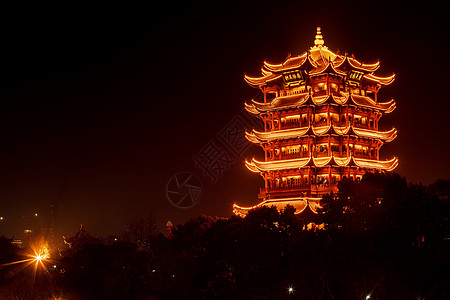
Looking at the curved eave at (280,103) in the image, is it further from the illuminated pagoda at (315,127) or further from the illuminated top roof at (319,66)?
the illuminated top roof at (319,66)

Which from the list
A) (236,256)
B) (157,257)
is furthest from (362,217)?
(157,257)

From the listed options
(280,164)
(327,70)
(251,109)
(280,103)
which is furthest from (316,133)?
(251,109)

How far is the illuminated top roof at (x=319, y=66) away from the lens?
49125 mm

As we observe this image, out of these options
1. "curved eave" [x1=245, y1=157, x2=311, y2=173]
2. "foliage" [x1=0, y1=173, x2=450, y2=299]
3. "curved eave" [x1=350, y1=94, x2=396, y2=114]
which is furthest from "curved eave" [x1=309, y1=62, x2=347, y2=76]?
"foliage" [x1=0, y1=173, x2=450, y2=299]

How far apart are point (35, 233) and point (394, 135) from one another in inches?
2360

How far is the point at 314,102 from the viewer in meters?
48.2

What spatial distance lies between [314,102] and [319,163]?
4987 millimetres

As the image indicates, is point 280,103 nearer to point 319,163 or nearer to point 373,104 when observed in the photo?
point 319,163

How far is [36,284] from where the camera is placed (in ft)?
136

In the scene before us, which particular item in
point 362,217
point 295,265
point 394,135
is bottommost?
point 295,265

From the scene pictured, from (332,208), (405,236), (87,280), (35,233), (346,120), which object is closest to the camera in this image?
(405,236)

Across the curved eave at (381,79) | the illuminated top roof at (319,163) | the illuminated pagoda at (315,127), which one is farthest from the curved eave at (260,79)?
the curved eave at (381,79)

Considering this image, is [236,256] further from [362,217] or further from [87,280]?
[87,280]

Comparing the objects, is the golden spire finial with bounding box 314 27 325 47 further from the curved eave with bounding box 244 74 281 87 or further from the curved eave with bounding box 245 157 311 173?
the curved eave with bounding box 245 157 311 173
